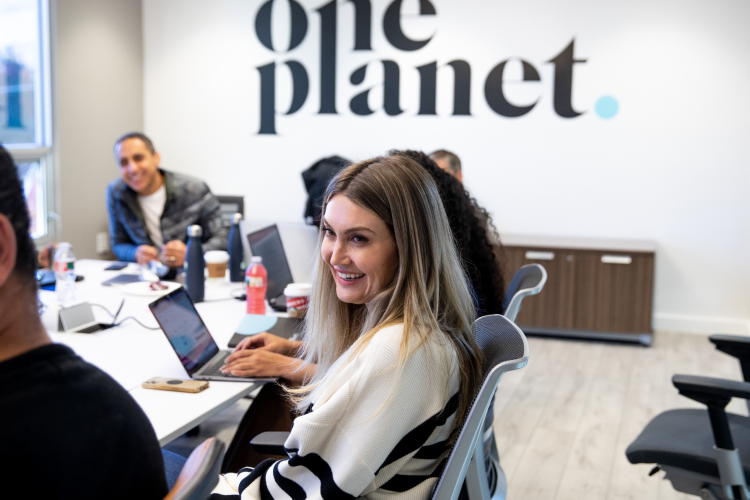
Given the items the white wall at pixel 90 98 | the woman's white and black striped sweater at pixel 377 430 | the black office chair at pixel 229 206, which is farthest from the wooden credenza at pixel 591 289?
the woman's white and black striped sweater at pixel 377 430

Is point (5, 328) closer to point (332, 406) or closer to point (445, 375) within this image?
point (332, 406)

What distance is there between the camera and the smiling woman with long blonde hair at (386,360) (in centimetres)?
114

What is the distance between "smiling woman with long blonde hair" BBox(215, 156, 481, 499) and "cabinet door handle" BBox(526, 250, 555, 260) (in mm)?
3318

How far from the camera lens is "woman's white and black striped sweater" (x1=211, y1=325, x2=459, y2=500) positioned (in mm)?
1125

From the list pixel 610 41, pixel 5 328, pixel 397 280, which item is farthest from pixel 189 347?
pixel 610 41

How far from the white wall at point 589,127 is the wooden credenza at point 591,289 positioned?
0.40 meters

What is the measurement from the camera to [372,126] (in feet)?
17.3

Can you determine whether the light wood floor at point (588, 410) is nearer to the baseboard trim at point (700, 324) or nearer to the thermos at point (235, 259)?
the baseboard trim at point (700, 324)

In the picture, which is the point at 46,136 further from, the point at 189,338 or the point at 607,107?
the point at 607,107

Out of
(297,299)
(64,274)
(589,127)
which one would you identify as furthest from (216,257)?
(589,127)

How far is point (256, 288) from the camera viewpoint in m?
2.53

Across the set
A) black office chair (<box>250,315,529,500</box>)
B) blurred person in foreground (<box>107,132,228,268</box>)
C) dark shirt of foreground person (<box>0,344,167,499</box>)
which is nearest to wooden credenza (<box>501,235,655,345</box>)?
blurred person in foreground (<box>107,132,228,268</box>)

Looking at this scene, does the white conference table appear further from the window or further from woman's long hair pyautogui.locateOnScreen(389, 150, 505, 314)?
the window

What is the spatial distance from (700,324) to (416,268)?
4.20m
